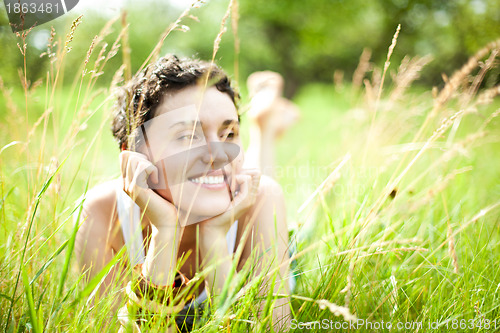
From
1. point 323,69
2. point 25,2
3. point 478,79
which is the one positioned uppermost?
point 25,2

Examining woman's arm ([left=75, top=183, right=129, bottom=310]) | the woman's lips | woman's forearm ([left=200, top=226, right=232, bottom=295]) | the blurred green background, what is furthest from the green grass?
the blurred green background

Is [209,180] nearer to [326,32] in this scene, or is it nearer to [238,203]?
[238,203]

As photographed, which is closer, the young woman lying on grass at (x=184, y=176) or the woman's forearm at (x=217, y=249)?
the young woman lying on grass at (x=184, y=176)

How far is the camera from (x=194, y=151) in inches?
51.3

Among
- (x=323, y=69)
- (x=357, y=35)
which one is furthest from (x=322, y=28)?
(x=323, y=69)

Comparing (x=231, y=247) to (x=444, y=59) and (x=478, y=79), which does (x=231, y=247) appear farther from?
(x=444, y=59)

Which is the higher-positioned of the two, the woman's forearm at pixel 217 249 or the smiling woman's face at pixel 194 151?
the smiling woman's face at pixel 194 151

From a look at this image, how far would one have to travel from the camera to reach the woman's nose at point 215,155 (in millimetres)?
1312

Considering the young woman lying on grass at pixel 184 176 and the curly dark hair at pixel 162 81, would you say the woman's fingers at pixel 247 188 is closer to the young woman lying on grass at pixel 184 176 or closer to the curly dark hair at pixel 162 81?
the young woman lying on grass at pixel 184 176

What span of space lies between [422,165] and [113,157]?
358 cm

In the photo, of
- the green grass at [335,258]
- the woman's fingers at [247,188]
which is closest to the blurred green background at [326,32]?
the green grass at [335,258]

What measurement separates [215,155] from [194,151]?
0.24 feet

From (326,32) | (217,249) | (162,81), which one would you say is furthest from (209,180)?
(326,32)

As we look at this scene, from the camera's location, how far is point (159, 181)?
1.35 m
